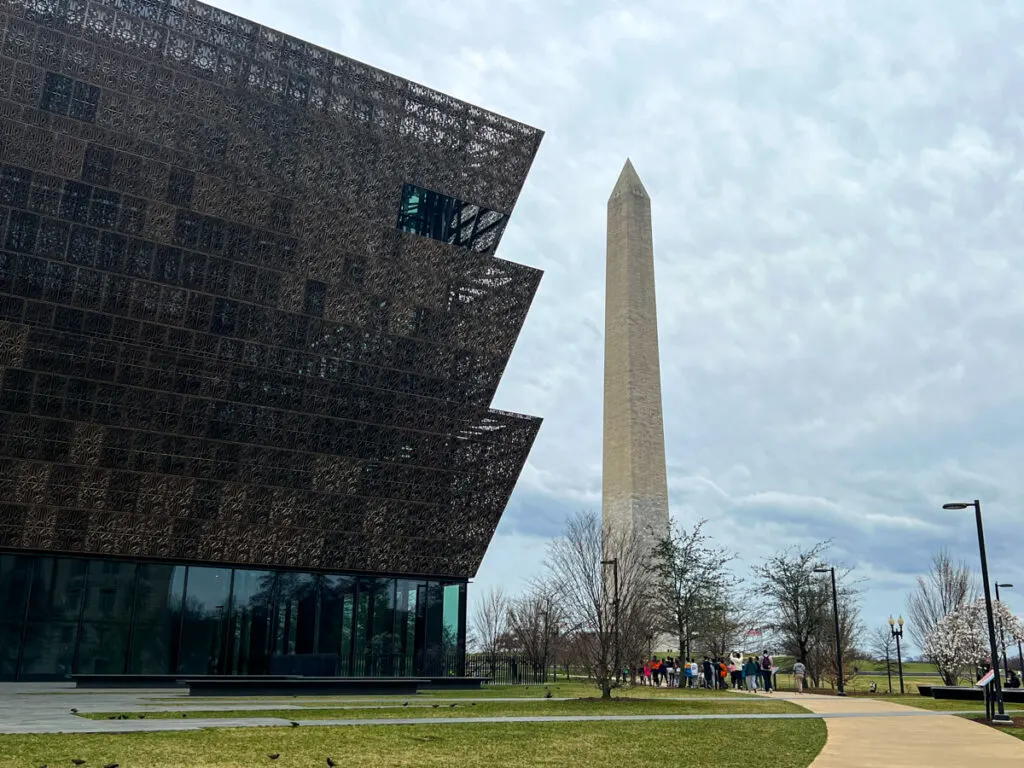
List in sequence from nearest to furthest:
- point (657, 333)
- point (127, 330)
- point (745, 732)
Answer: point (745, 732) → point (127, 330) → point (657, 333)

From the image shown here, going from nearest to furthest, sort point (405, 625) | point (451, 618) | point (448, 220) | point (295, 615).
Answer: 1. point (448, 220)
2. point (295, 615)
3. point (405, 625)
4. point (451, 618)

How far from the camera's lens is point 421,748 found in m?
13.6

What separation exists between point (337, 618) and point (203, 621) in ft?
17.3

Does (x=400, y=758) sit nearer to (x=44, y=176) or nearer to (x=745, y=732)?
(x=745, y=732)

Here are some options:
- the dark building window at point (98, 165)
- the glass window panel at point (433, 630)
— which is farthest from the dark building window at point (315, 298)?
the glass window panel at point (433, 630)

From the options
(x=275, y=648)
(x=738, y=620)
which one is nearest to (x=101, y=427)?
(x=275, y=648)

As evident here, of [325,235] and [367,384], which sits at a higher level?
[325,235]

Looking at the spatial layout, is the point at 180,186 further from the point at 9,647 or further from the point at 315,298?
the point at 9,647

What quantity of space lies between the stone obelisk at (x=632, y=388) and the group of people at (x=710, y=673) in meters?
6.93

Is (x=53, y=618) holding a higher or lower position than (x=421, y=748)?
higher

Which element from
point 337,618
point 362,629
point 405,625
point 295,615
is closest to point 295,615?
point 295,615

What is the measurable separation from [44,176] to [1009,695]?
33685 mm

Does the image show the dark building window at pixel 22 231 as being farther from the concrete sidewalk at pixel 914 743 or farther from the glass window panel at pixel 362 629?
the concrete sidewalk at pixel 914 743

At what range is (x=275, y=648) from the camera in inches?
1396
